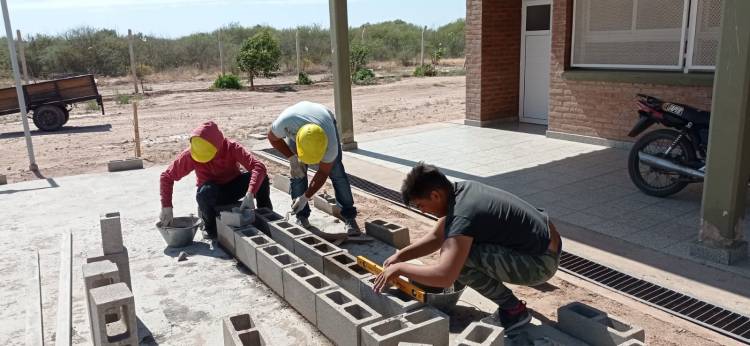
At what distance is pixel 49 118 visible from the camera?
1352cm

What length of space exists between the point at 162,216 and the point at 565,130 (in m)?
6.37

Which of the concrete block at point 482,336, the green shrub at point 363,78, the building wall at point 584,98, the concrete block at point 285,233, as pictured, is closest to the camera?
the concrete block at point 482,336

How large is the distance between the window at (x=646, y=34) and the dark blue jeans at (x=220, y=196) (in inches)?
221

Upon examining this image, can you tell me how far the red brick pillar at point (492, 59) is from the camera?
33.4ft

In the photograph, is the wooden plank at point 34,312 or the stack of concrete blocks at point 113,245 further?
the stack of concrete blocks at point 113,245

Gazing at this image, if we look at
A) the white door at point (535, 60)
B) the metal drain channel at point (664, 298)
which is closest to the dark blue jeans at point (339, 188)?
the metal drain channel at point (664, 298)

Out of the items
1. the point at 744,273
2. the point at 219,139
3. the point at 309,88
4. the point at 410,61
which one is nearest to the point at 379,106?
the point at 309,88

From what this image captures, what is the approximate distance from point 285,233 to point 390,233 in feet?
2.98

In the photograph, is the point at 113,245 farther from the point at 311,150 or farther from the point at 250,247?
the point at 311,150

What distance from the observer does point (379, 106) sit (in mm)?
16641

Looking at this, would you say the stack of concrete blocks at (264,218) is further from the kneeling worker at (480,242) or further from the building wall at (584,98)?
the building wall at (584,98)

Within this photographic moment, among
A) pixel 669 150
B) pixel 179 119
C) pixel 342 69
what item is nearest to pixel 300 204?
pixel 669 150

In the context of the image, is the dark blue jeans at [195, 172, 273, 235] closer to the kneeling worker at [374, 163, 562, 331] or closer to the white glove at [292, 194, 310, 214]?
the white glove at [292, 194, 310, 214]

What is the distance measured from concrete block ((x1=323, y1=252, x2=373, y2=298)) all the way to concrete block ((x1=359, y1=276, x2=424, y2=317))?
7 centimetres
